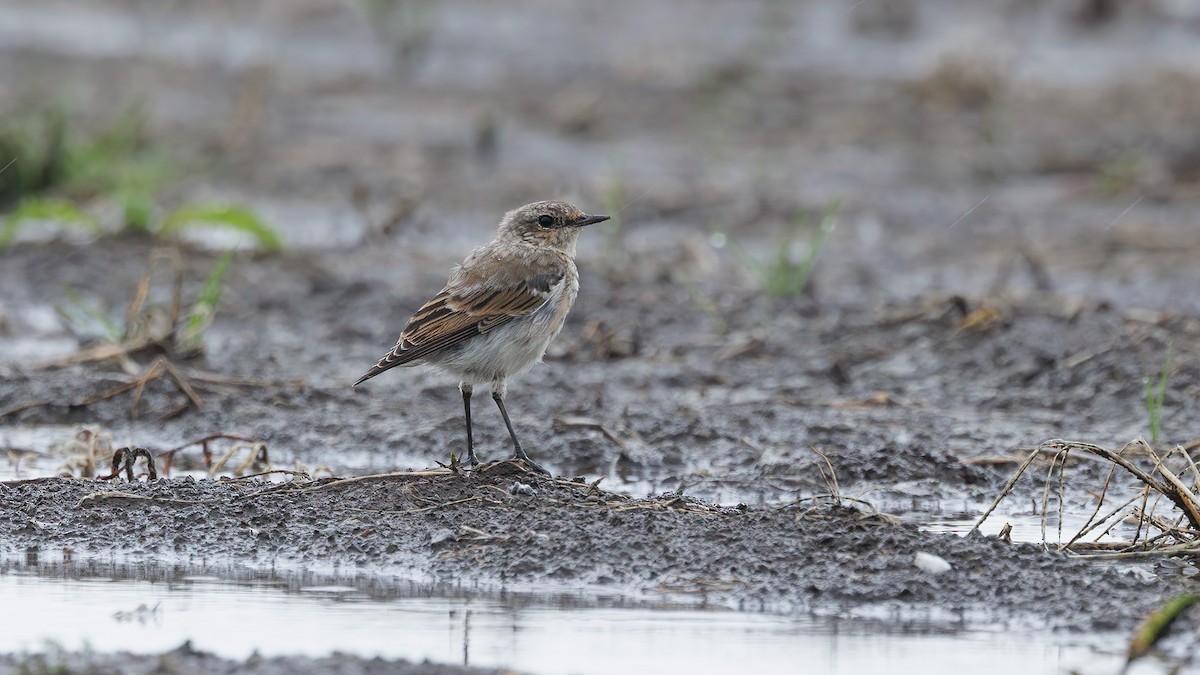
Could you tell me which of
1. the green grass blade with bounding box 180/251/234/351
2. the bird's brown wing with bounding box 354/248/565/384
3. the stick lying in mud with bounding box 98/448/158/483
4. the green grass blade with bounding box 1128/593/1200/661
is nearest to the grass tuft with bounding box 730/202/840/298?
the green grass blade with bounding box 180/251/234/351

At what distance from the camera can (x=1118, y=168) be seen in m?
15.2

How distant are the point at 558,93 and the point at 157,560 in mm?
14095

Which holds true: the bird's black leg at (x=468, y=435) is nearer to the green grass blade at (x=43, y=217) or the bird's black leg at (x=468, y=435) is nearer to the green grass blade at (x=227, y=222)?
the green grass blade at (x=227, y=222)

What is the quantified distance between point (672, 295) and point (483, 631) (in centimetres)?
656

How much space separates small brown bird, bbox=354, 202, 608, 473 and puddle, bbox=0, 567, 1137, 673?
4.80 feet

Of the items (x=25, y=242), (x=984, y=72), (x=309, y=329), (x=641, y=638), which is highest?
(x=984, y=72)

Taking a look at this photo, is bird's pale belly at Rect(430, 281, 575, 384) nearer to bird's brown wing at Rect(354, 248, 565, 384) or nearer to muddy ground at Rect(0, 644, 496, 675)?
bird's brown wing at Rect(354, 248, 565, 384)

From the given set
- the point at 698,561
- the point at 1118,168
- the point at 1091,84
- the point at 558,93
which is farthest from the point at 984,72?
the point at 698,561

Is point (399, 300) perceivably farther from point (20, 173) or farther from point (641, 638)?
point (641, 638)

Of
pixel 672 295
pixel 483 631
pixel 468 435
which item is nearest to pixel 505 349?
pixel 468 435

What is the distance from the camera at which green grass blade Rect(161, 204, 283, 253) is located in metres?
11.8

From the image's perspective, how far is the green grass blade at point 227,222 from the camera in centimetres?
1177

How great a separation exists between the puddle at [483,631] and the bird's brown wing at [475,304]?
1.58 metres

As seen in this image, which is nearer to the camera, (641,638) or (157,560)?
(641,638)
